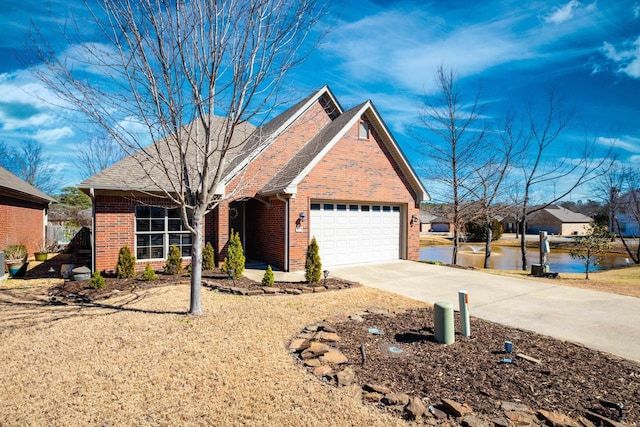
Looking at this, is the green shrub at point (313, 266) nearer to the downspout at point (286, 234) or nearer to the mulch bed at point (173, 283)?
the mulch bed at point (173, 283)

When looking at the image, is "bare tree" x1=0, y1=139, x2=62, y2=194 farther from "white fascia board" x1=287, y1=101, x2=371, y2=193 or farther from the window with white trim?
"white fascia board" x1=287, y1=101, x2=371, y2=193

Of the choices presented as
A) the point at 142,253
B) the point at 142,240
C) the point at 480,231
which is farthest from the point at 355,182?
the point at 480,231

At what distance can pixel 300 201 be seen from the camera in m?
11.5

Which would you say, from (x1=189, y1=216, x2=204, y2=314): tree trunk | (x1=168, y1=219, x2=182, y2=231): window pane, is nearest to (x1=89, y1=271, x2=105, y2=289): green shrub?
(x1=168, y1=219, x2=182, y2=231): window pane

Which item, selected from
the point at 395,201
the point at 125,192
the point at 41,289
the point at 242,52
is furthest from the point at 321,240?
the point at 41,289

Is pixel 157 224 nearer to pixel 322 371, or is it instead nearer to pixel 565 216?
pixel 322 371

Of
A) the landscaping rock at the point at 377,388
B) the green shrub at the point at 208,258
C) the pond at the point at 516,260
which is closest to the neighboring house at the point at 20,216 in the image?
the green shrub at the point at 208,258

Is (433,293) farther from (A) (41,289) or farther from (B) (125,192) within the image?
(A) (41,289)

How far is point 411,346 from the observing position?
5.09m

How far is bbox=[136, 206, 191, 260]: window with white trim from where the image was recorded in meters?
10.9

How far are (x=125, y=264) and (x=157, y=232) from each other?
1566 millimetres

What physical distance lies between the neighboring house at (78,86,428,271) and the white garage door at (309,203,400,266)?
1.6 inches

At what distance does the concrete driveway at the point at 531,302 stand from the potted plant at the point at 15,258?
10.8 metres

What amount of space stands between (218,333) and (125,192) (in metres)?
7.09
